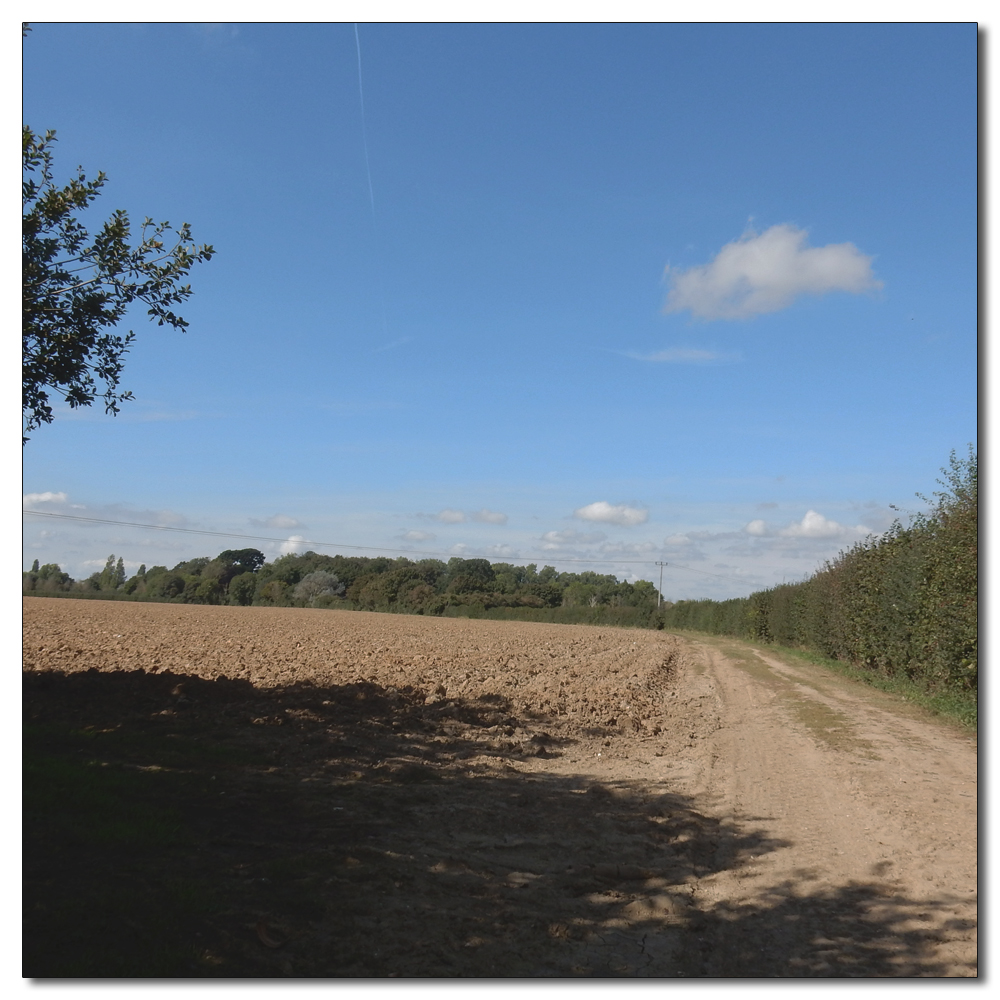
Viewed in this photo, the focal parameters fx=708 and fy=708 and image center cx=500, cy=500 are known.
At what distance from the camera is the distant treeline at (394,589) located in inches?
2790

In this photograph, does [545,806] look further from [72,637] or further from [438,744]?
[72,637]

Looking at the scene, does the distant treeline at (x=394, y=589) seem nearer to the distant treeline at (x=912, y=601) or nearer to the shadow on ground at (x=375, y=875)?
the distant treeline at (x=912, y=601)

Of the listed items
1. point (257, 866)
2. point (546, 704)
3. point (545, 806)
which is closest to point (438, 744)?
point (545, 806)

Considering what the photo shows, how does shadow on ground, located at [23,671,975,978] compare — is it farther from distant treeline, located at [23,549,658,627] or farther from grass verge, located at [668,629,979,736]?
distant treeline, located at [23,549,658,627]

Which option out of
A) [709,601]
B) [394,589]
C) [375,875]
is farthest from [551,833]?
[394,589]

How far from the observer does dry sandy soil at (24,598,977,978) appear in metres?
4.33

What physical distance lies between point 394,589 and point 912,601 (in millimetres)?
72326

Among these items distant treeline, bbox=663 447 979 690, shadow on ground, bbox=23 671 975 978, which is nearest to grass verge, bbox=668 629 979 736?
distant treeline, bbox=663 447 979 690

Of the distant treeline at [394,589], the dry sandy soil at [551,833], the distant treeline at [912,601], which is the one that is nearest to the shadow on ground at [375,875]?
the dry sandy soil at [551,833]

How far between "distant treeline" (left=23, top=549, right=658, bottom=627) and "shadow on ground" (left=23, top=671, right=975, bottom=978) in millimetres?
61803

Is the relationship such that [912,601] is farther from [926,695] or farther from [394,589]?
[394,589]

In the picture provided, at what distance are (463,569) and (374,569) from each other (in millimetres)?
12241

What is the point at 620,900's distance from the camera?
17.3 ft

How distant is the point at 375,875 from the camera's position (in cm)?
538
